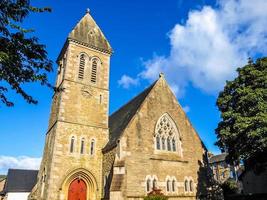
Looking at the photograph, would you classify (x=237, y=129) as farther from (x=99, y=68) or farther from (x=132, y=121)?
(x=99, y=68)

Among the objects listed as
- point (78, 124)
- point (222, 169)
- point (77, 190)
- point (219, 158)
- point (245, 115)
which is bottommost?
point (77, 190)

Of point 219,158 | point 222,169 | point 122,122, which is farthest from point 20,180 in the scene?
point 219,158

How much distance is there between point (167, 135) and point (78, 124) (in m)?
8.08

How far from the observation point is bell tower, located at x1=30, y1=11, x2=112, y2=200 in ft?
64.3

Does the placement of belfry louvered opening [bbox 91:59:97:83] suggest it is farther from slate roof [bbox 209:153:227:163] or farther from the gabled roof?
slate roof [bbox 209:153:227:163]

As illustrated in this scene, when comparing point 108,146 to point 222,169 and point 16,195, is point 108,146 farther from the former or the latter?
point 222,169

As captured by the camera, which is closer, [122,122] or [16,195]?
[122,122]

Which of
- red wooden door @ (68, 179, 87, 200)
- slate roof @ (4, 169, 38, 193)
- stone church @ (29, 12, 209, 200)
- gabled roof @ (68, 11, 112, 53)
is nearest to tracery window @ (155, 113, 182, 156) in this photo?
stone church @ (29, 12, 209, 200)

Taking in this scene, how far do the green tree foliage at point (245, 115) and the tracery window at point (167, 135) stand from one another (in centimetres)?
406

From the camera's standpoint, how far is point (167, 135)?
2161 cm

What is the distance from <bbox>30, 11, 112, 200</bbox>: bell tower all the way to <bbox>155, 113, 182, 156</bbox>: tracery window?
16.6ft

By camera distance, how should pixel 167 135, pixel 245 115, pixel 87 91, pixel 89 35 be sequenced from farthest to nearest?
pixel 89 35, pixel 87 91, pixel 167 135, pixel 245 115

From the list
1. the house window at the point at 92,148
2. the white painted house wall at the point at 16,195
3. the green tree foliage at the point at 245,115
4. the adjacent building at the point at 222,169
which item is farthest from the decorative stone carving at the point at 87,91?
the adjacent building at the point at 222,169

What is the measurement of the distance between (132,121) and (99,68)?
8.73m
